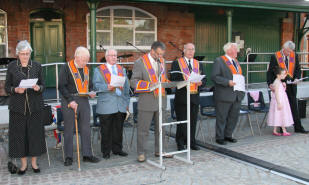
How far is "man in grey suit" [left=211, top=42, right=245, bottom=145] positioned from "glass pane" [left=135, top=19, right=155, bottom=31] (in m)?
6.92

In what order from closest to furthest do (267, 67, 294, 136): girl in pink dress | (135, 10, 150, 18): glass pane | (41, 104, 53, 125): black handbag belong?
(41, 104, 53, 125): black handbag → (267, 67, 294, 136): girl in pink dress → (135, 10, 150, 18): glass pane

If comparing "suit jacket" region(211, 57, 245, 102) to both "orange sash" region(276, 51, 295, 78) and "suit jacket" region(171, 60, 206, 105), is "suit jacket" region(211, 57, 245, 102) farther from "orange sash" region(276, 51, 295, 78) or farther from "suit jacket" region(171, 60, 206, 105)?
"orange sash" region(276, 51, 295, 78)

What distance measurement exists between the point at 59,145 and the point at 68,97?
1.52m

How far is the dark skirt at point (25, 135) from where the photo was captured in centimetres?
509

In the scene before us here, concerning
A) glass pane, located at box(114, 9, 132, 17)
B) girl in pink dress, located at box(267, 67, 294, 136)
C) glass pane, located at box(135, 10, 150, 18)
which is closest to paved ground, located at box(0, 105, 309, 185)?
girl in pink dress, located at box(267, 67, 294, 136)

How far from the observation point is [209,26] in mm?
14398

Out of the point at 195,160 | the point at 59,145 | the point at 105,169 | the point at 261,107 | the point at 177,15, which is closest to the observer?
the point at 105,169

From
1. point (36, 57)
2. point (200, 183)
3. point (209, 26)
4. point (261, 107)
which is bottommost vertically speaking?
point (200, 183)

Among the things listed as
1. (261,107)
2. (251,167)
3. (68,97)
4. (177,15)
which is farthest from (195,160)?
(177,15)

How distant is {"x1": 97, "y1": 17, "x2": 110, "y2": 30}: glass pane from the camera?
1254 cm

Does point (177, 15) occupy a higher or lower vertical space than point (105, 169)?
higher

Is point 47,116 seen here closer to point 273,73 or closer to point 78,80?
point 78,80

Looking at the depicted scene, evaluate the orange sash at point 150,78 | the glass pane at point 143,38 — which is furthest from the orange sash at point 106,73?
the glass pane at point 143,38

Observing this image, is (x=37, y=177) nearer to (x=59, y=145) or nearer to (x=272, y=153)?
(x=59, y=145)
